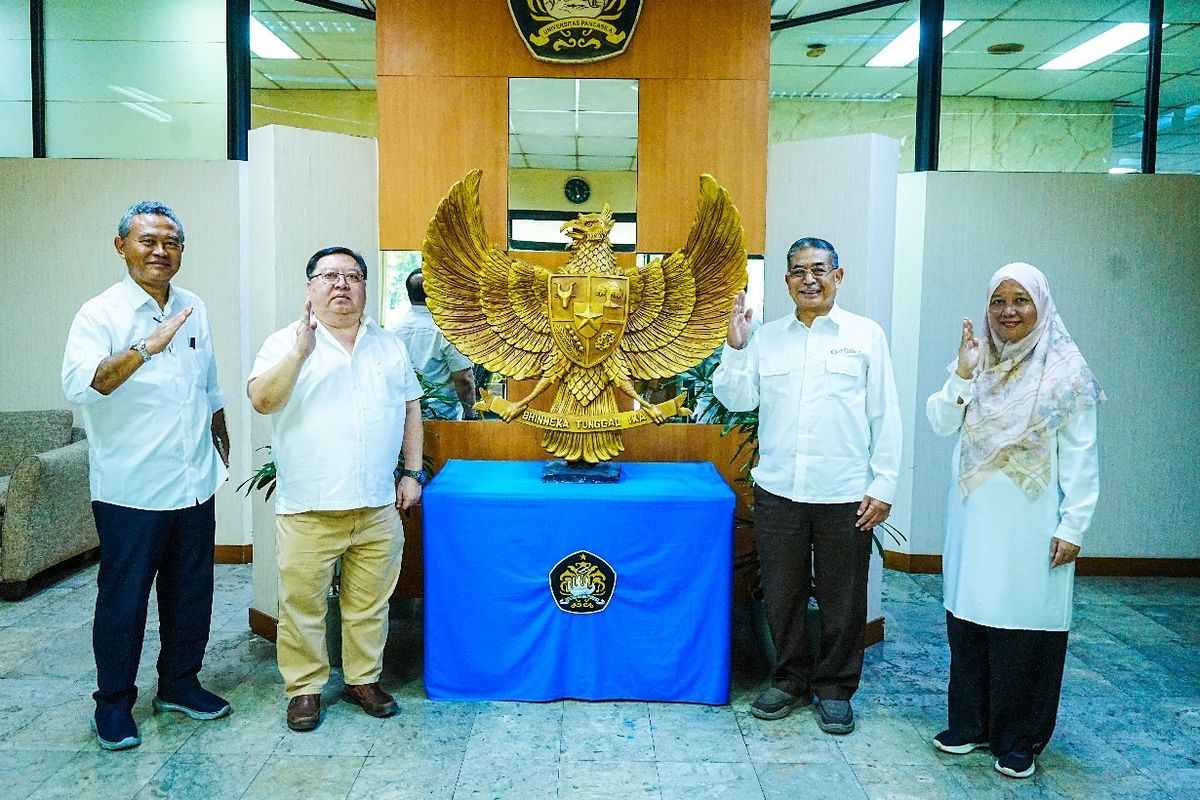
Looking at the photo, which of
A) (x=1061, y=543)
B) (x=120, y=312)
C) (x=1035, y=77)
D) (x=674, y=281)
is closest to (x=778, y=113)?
(x=1035, y=77)

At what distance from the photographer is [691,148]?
3.60 m

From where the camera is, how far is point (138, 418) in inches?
108

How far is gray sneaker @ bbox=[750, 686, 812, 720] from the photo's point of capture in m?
3.03

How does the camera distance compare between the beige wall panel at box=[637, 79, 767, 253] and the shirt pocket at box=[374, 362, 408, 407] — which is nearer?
the shirt pocket at box=[374, 362, 408, 407]

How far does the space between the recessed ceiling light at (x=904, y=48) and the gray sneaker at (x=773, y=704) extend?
12.2 feet

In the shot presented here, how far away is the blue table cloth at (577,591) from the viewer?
3.05 m

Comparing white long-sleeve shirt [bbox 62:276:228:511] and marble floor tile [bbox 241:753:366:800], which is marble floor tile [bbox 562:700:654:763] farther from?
white long-sleeve shirt [bbox 62:276:228:511]

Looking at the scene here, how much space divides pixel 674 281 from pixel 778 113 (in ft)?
10.3

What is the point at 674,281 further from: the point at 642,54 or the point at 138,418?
the point at 138,418

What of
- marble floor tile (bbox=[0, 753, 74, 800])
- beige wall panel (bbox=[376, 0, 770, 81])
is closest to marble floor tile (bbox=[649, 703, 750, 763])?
marble floor tile (bbox=[0, 753, 74, 800])

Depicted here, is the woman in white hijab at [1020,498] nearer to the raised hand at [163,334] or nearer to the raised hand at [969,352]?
the raised hand at [969,352]

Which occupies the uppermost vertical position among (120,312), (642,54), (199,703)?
(642,54)

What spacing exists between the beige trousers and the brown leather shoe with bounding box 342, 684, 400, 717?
0.03m

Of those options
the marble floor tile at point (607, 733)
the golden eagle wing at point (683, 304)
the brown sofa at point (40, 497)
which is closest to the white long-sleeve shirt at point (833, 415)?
the golden eagle wing at point (683, 304)
